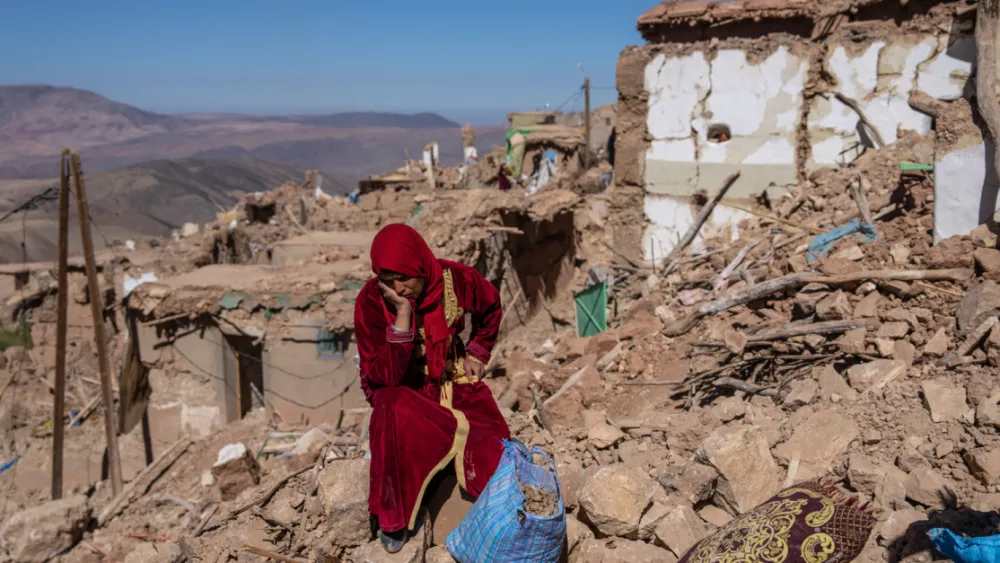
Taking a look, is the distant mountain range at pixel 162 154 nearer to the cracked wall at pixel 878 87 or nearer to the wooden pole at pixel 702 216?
the wooden pole at pixel 702 216

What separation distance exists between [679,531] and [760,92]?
23.8ft

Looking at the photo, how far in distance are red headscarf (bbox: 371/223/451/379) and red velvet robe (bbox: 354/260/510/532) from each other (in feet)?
0.27

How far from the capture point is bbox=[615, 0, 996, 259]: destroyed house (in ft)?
26.8

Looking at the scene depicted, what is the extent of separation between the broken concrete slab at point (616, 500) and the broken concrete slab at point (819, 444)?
764 millimetres

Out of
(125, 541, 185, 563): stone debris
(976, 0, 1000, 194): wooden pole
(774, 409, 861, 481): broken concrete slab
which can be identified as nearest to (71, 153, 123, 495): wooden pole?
(125, 541, 185, 563): stone debris

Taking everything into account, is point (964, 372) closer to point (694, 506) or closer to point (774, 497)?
point (774, 497)

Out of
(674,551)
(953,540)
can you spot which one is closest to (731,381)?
(674,551)

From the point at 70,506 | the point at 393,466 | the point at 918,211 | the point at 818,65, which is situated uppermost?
the point at 818,65

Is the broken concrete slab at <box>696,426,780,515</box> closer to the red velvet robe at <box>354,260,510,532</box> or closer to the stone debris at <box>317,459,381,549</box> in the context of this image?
the red velvet robe at <box>354,260,510,532</box>

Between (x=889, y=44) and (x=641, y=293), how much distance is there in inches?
161

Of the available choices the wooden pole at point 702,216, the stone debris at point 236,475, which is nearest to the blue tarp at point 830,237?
the wooden pole at point 702,216

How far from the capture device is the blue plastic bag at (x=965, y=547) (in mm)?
2244

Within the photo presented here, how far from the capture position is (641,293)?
8.62 m

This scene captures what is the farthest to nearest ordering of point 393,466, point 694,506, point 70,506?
point 70,506 → point 694,506 → point 393,466
